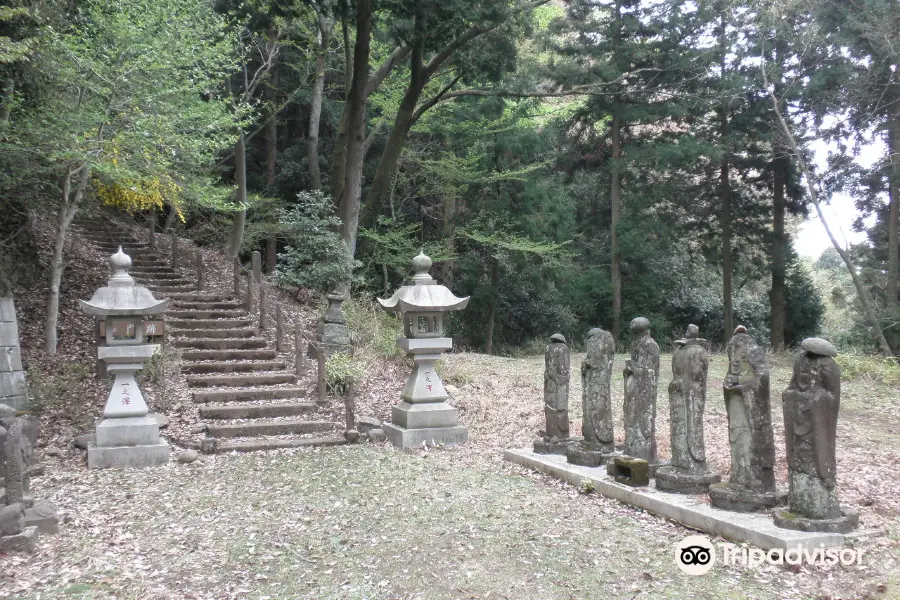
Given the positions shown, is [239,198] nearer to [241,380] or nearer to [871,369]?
[241,380]

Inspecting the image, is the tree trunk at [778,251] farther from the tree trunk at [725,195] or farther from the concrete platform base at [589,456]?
the concrete platform base at [589,456]

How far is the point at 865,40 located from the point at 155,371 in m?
17.0

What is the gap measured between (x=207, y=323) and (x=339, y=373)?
11.4ft

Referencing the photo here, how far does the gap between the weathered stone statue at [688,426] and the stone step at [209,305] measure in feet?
33.8

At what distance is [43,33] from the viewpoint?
30.1 feet

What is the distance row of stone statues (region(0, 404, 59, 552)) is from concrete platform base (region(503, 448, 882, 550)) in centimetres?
473

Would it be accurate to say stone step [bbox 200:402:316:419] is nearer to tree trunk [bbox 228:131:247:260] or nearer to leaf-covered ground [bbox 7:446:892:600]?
leaf-covered ground [bbox 7:446:892:600]

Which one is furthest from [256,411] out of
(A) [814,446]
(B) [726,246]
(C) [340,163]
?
(B) [726,246]

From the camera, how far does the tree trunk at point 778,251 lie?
62.2 feet

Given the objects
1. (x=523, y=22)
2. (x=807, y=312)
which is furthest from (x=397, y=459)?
(x=807, y=312)

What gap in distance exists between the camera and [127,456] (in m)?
7.82

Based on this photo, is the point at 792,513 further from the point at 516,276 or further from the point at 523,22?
the point at 516,276
